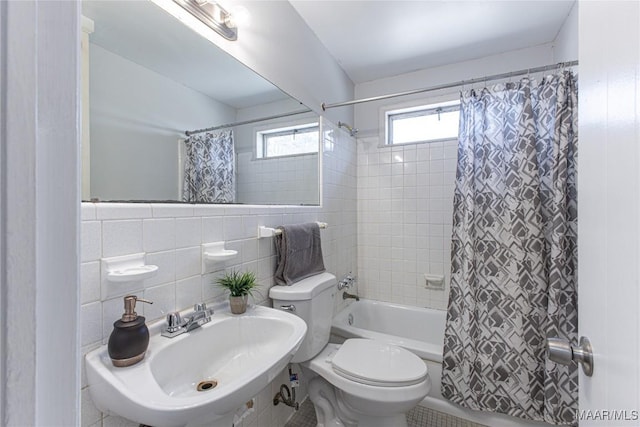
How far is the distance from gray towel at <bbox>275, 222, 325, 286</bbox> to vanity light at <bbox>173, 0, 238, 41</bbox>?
891mm

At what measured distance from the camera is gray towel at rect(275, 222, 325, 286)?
1439mm

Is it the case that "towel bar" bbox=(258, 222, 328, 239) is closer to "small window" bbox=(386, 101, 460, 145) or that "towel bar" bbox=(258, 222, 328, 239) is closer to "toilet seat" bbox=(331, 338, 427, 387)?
"toilet seat" bbox=(331, 338, 427, 387)

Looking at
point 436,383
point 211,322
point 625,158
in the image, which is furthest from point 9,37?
point 436,383

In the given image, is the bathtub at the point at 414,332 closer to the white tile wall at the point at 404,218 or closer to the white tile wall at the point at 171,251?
the white tile wall at the point at 404,218

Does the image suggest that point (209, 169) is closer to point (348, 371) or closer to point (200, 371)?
point (200, 371)

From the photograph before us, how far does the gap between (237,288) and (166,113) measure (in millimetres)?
696

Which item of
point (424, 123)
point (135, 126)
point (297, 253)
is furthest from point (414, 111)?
point (135, 126)

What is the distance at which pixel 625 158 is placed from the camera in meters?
0.40

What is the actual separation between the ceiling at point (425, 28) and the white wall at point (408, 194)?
12 cm

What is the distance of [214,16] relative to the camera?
112 centimetres

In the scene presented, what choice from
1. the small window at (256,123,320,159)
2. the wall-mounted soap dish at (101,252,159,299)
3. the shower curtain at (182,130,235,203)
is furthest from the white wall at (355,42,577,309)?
the wall-mounted soap dish at (101,252,159,299)

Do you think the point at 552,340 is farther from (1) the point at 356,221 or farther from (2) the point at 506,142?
(1) the point at 356,221

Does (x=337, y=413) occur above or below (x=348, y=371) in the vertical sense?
below

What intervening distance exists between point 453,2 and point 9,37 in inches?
78.2
